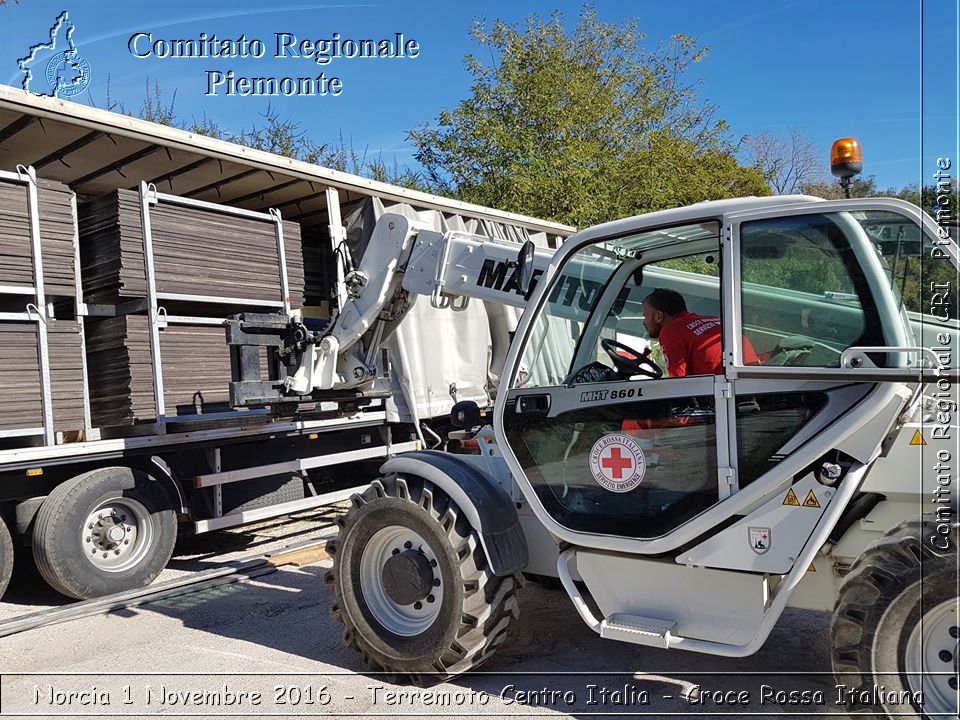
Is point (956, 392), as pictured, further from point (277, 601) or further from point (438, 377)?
point (438, 377)

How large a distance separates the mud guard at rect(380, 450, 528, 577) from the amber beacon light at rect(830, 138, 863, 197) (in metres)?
2.18

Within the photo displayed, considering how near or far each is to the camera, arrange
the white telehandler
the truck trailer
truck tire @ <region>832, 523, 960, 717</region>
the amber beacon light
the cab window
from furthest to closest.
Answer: the truck trailer < the amber beacon light < the cab window < the white telehandler < truck tire @ <region>832, 523, 960, 717</region>

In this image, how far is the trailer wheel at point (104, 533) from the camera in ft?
18.7

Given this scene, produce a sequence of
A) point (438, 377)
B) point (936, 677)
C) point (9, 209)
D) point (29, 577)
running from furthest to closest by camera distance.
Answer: point (438, 377) → point (29, 577) → point (9, 209) → point (936, 677)

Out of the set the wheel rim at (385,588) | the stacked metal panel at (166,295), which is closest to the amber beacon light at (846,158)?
the wheel rim at (385,588)

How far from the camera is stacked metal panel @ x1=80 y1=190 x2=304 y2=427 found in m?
6.29

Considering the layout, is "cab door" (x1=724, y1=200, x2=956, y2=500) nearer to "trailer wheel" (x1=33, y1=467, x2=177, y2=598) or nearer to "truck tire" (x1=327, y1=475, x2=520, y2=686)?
"truck tire" (x1=327, y1=475, x2=520, y2=686)

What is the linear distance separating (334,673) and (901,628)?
2.77 m

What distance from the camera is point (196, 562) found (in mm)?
7086

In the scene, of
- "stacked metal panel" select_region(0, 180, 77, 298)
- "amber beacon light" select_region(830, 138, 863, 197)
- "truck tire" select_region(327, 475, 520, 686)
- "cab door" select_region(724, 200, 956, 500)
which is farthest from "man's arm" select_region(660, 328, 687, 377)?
"stacked metal panel" select_region(0, 180, 77, 298)

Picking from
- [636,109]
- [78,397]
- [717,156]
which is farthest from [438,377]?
[717,156]

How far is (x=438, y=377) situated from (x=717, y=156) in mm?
14376

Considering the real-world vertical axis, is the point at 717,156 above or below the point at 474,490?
above

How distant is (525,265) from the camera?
4309mm
